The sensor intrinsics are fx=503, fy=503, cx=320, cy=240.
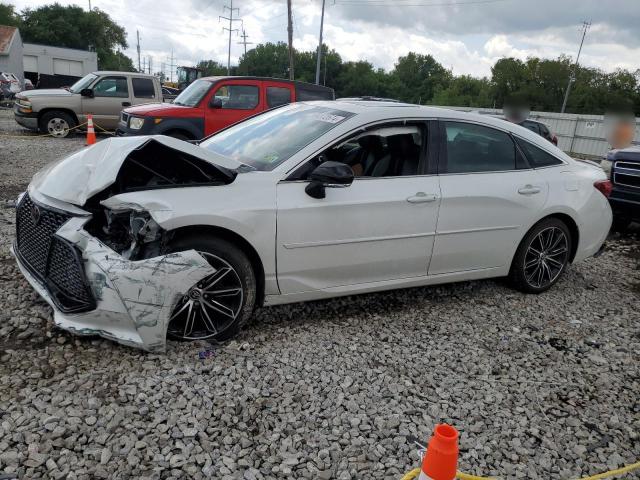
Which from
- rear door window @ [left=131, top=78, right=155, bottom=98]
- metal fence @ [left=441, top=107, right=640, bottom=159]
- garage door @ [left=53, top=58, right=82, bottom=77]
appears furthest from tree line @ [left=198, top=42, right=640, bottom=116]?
rear door window @ [left=131, top=78, right=155, bottom=98]

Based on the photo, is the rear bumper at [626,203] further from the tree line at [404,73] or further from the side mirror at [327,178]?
the tree line at [404,73]

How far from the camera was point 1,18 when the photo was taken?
236ft

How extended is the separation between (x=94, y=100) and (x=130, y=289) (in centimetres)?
1219

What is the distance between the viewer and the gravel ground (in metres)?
2.38

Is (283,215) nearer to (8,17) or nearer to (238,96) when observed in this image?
(238,96)

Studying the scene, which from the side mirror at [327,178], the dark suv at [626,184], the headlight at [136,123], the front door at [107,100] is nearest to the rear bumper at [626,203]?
the dark suv at [626,184]

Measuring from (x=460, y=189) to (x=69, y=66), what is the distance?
2413 inches

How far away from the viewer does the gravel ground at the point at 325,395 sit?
93.5 inches

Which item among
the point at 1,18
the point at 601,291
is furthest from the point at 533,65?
the point at 1,18

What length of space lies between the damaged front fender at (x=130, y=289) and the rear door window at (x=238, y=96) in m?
7.90

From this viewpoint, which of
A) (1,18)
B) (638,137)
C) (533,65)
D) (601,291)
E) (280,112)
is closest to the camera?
(280,112)

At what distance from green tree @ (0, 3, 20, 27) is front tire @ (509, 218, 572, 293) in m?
87.1

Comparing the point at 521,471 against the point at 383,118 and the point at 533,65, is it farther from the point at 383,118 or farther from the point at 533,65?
the point at 533,65

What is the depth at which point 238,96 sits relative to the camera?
1058 cm
